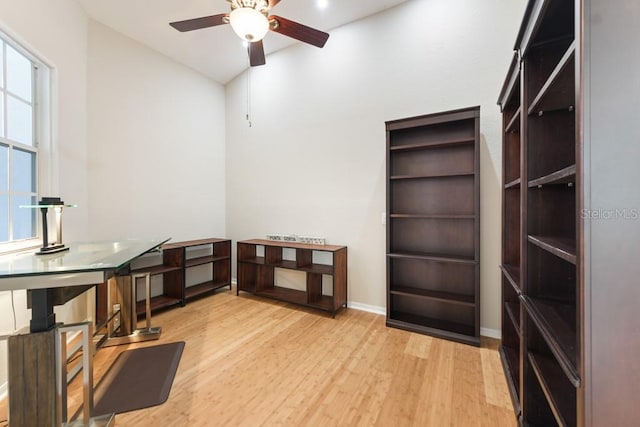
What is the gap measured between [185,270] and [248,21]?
3266 millimetres

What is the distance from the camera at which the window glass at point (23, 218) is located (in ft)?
6.92

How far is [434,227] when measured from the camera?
287 cm

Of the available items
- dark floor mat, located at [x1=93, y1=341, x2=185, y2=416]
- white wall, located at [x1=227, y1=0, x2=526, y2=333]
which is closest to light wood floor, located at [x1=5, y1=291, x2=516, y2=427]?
dark floor mat, located at [x1=93, y1=341, x2=185, y2=416]

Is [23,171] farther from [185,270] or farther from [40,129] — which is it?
[185,270]

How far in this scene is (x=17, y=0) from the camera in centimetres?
196

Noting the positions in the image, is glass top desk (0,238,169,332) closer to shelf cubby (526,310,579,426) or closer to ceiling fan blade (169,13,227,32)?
ceiling fan blade (169,13,227,32)

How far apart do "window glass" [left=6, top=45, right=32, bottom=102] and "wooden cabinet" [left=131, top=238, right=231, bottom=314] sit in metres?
1.90

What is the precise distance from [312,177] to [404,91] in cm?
157

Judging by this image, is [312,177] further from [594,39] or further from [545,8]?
[594,39]

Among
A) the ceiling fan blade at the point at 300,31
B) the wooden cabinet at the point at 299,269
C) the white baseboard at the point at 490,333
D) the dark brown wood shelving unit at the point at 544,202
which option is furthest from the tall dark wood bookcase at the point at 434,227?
the ceiling fan blade at the point at 300,31

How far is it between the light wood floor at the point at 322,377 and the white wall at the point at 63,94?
31.6 inches

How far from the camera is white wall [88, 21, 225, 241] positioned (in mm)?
3074

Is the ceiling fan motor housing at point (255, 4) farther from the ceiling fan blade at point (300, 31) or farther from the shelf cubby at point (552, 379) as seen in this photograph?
the shelf cubby at point (552, 379)

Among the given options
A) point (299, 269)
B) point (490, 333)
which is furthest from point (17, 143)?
point (490, 333)
